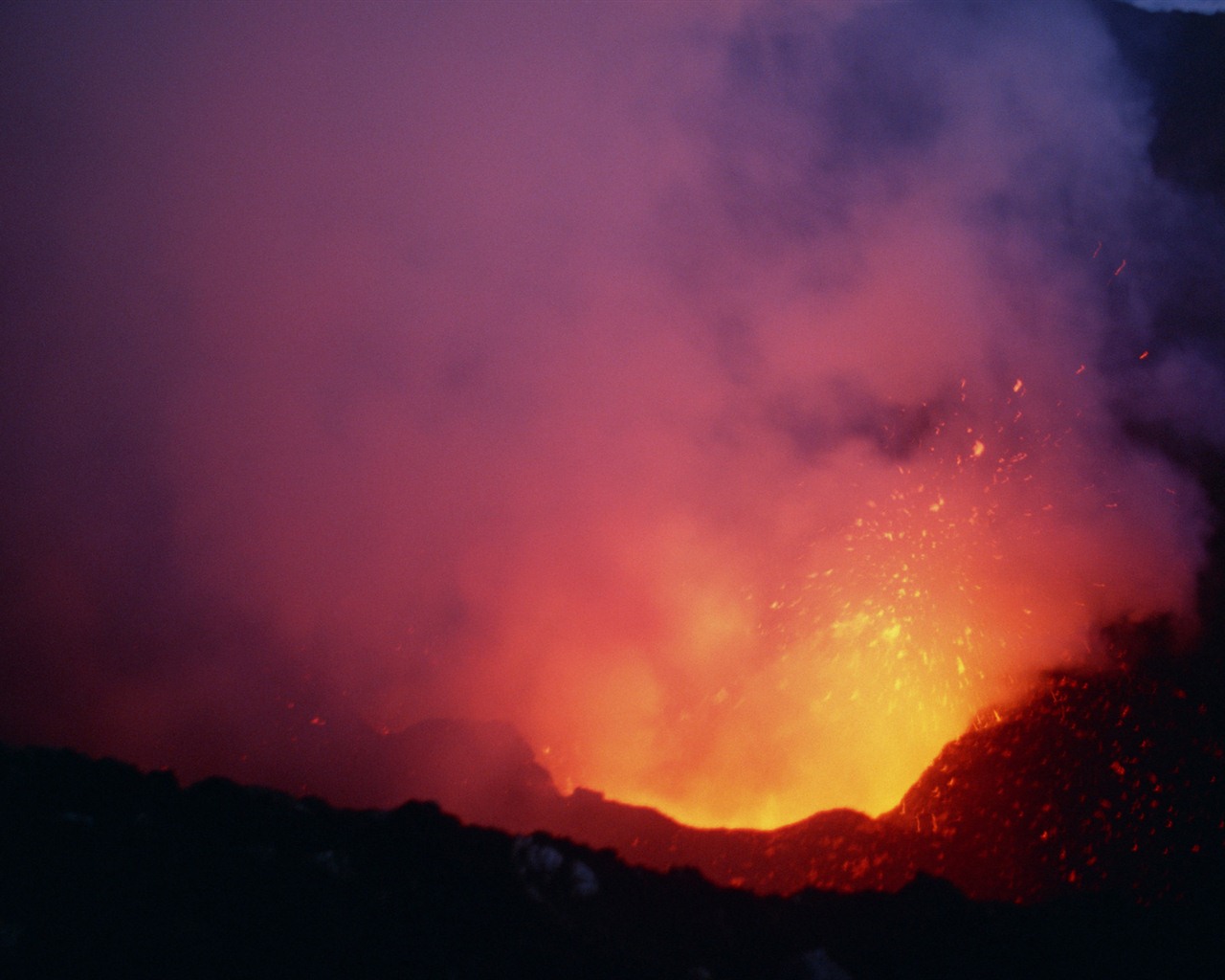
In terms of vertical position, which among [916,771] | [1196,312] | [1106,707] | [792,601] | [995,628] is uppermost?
[1196,312]

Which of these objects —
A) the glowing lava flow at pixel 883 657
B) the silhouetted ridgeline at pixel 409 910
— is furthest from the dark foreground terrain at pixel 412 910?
the glowing lava flow at pixel 883 657

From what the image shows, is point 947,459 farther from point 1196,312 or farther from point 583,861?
point 583,861

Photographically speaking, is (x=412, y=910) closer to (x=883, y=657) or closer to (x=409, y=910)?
(x=409, y=910)

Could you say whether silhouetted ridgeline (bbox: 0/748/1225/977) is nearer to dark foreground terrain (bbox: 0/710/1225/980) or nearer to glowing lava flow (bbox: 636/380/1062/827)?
dark foreground terrain (bbox: 0/710/1225/980)

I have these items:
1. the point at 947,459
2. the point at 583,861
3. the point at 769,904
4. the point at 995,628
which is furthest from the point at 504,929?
the point at 947,459

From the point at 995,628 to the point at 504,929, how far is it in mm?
9776

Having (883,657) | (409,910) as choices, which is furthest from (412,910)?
(883,657)

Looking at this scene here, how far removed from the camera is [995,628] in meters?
10.6

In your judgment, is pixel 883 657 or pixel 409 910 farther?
pixel 883 657

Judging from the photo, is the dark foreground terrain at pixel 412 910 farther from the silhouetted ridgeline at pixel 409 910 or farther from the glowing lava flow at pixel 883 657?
the glowing lava flow at pixel 883 657

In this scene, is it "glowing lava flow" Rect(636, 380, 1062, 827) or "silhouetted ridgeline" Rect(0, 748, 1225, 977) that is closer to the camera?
"silhouetted ridgeline" Rect(0, 748, 1225, 977)

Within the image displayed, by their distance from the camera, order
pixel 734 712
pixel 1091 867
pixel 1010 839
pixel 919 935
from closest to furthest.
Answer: pixel 919 935, pixel 1091 867, pixel 1010 839, pixel 734 712

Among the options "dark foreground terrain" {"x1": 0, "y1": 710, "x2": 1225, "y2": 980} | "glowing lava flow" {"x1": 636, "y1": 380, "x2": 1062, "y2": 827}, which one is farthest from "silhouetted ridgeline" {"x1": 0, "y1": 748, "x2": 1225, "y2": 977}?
"glowing lava flow" {"x1": 636, "y1": 380, "x2": 1062, "y2": 827}

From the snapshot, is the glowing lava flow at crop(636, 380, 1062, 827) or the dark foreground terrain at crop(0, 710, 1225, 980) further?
the glowing lava flow at crop(636, 380, 1062, 827)
